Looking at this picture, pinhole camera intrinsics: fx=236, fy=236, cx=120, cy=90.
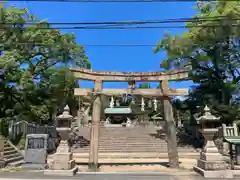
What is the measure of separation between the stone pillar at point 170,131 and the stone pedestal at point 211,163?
1176 millimetres

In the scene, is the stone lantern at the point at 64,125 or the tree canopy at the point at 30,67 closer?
the stone lantern at the point at 64,125

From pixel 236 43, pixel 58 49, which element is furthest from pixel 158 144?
pixel 58 49

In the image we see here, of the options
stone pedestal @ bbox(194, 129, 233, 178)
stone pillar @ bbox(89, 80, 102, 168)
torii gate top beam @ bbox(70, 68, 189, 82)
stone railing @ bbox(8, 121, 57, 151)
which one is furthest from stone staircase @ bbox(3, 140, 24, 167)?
stone pedestal @ bbox(194, 129, 233, 178)

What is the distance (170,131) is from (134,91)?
2380mm

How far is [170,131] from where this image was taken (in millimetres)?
10234

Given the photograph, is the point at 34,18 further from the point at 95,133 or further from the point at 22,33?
the point at 95,133

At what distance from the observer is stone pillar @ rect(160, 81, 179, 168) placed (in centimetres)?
1009

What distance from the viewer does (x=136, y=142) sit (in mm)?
20812

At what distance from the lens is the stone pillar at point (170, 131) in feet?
33.1

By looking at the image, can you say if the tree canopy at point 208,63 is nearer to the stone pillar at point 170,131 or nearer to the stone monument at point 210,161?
the stone pillar at point 170,131

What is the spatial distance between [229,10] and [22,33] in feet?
42.5

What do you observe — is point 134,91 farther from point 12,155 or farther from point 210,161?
point 12,155

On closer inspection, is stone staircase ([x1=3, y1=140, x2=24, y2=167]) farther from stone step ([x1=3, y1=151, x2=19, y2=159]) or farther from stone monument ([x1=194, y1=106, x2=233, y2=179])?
stone monument ([x1=194, y1=106, x2=233, y2=179])

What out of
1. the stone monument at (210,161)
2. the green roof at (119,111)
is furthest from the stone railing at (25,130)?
the green roof at (119,111)
